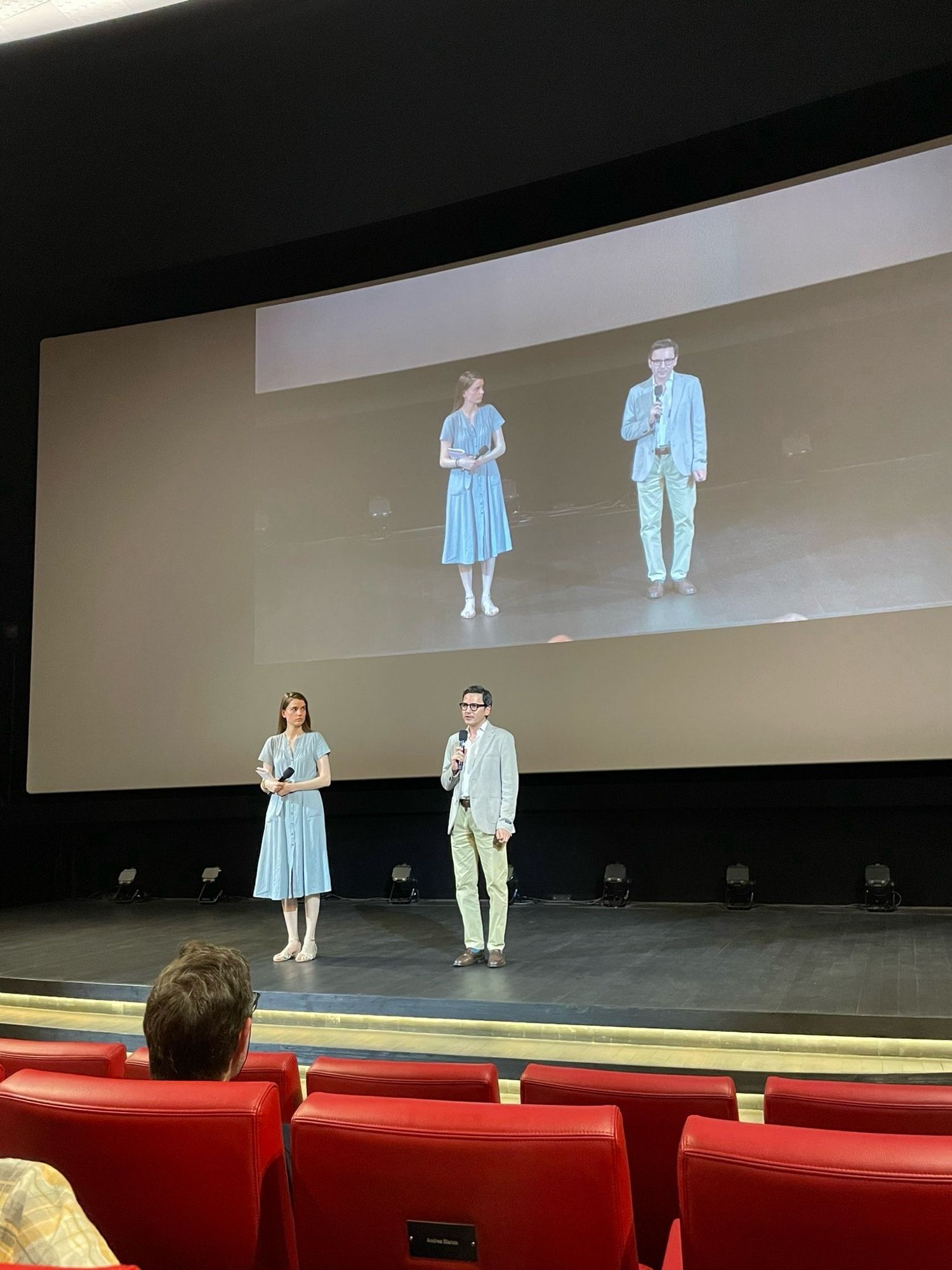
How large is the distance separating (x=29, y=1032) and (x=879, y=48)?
6250 mm

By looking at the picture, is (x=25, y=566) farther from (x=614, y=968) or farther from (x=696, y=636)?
(x=614, y=968)

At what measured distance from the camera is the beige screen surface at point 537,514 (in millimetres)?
5836

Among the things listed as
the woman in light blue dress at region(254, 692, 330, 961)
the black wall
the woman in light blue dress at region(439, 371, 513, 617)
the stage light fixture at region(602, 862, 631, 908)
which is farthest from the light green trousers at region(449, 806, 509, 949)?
the woman in light blue dress at region(439, 371, 513, 617)

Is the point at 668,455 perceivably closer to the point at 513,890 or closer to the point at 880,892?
the point at 880,892

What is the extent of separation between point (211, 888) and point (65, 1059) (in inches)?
256

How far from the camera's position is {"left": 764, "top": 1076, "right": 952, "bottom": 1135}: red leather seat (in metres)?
1.49

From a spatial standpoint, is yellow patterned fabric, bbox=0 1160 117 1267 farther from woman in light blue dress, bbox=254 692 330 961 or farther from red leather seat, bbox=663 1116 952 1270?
woman in light blue dress, bbox=254 692 330 961

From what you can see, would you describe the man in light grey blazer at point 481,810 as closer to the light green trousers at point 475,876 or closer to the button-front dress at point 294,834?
the light green trousers at point 475,876

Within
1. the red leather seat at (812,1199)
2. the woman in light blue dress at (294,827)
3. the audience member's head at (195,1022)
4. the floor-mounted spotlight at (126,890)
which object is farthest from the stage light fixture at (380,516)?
the red leather seat at (812,1199)

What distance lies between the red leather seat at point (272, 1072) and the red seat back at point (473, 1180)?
1.87 feet

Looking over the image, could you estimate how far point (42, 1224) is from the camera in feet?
3.21

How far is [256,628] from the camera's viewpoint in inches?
299

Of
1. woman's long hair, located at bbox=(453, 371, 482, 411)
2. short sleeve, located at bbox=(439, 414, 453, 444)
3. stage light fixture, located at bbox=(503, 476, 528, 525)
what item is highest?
woman's long hair, located at bbox=(453, 371, 482, 411)

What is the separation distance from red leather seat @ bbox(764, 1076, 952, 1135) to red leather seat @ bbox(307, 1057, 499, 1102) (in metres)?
0.45
